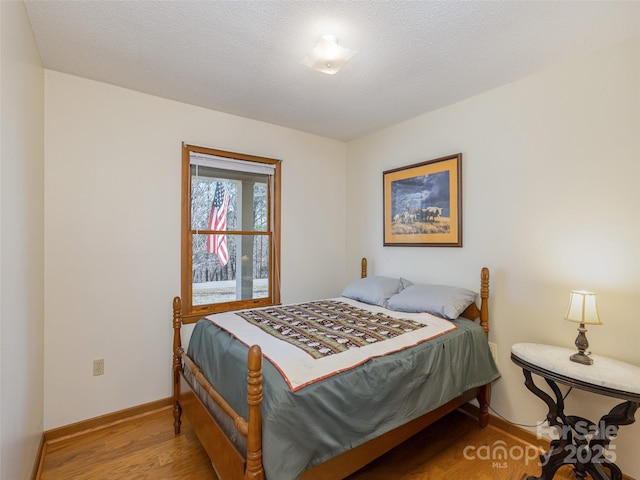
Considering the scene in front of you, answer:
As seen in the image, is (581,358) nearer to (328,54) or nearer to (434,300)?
(434,300)

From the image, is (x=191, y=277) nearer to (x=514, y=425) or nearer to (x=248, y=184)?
(x=248, y=184)

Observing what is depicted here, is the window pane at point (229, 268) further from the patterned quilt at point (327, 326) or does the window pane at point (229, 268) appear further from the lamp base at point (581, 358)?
the lamp base at point (581, 358)

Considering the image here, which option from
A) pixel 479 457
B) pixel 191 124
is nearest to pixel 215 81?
pixel 191 124

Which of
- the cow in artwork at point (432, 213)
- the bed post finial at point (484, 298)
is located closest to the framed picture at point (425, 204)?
the cow in artwork at point (432, 213)

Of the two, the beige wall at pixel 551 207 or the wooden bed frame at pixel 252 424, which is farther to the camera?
the beige wall at pixel 551 207

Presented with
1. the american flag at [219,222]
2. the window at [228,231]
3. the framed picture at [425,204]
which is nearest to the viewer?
the framed picture at [425,204]

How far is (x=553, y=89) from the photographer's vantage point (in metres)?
2.16

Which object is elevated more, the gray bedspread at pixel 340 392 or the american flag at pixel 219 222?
the american flag at pixel 219 222

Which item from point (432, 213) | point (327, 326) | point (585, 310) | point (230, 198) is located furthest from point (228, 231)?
point (585, 310)

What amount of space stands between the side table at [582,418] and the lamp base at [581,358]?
0.9 inches

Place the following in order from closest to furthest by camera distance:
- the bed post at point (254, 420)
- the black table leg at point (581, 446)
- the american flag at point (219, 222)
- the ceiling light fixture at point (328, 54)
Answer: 1. the bed post at point (254, 420)
2. the black table leg at point (581, 446)
3. the ceiling light fixture at point (328, 54)
4. the american flag at point (219, 222)

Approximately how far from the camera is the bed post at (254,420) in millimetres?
1298

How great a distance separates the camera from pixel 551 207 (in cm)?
218

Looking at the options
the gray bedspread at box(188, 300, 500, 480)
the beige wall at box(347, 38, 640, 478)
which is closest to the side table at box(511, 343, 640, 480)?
the beige wall at box(347, 38, 640, 478)
